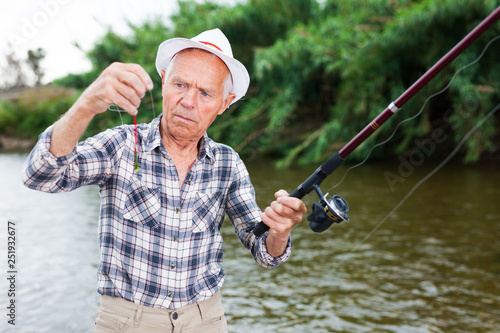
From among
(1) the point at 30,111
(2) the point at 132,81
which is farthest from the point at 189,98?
(1) the point at 30,111

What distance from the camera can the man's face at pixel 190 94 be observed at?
174cm

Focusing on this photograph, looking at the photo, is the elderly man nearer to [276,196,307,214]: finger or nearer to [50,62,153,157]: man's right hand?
[276,196,307,214]: finger

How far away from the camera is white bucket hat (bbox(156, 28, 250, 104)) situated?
172 cm

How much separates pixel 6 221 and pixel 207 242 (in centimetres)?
615

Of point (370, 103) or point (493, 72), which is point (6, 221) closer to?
point (370, 103)

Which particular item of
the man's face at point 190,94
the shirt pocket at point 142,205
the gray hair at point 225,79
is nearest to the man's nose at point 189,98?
the man's face at point 190,94

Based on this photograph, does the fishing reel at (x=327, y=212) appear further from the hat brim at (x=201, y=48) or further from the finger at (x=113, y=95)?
the finger at (x=113, y=95)

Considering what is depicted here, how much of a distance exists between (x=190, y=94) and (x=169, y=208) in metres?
0.39

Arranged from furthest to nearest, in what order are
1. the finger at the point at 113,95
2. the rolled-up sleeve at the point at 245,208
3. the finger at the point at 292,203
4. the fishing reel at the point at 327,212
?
1. the rolled-up sleeve at the point at 245,208
2. the fishing reel at the point at 327,212
3. the finger at the point at 292,203
4. the finger at the point at 113,95

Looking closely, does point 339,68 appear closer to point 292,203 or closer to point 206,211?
point 206,211

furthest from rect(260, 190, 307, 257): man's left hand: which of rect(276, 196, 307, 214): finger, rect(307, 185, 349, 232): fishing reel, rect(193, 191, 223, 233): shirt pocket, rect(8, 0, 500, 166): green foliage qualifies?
rect(8, 0, 500, 166): green foliage

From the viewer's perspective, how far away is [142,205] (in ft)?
5.50

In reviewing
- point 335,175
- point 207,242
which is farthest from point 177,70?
point 335,175

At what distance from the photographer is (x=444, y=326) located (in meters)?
3.56
